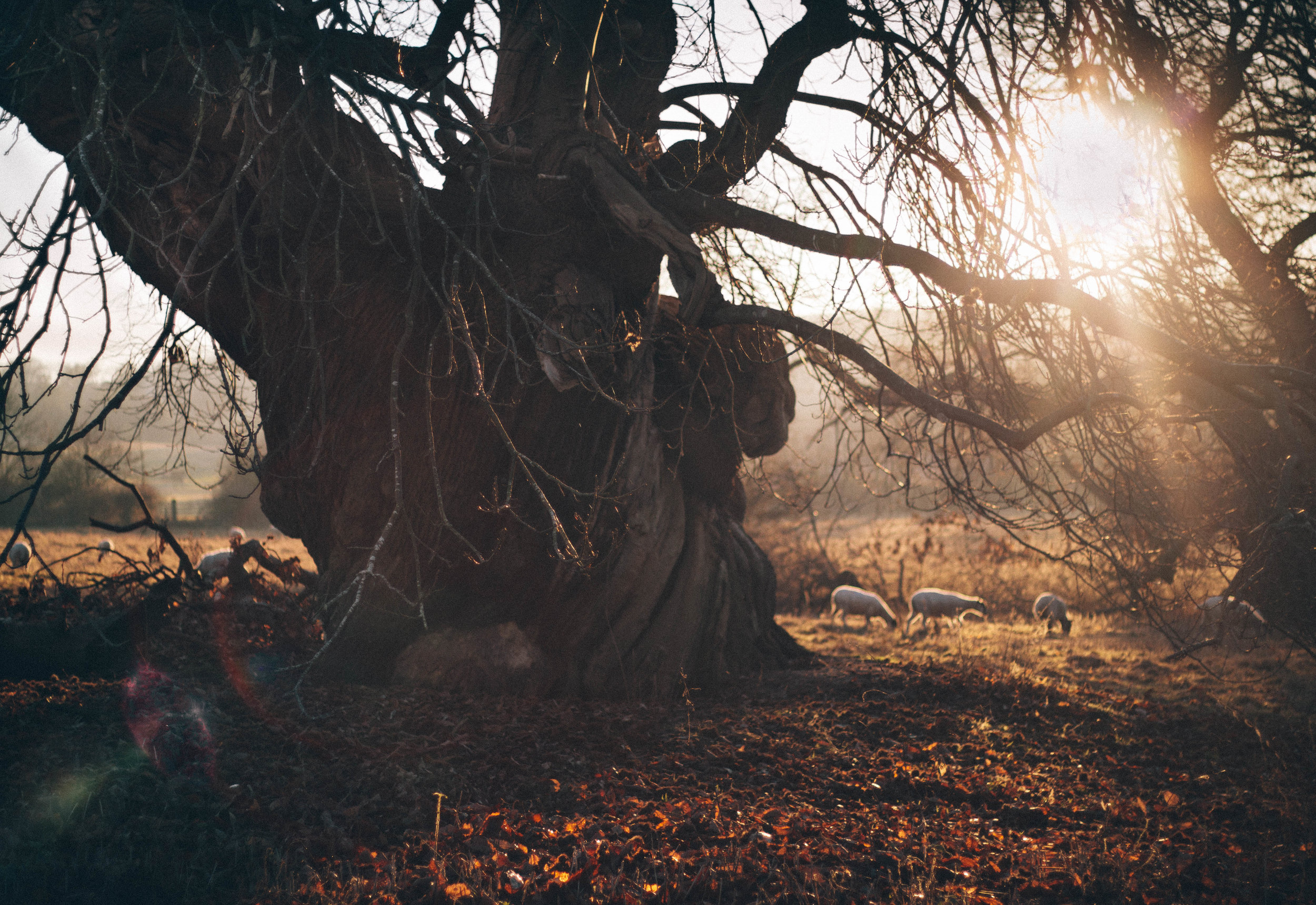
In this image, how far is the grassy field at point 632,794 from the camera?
2.69 m

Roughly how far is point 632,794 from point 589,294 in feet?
9.98

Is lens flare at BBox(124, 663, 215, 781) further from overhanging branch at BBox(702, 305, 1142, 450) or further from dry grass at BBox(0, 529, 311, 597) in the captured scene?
overhanging branch at BBox(702, 305, 1142, 450)

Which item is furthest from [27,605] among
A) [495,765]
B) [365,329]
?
[495,765]

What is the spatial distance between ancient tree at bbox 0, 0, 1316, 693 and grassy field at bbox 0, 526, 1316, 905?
909 mm

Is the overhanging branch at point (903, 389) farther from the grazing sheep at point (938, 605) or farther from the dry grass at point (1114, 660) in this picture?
the grazing sheep at point (938, 605)

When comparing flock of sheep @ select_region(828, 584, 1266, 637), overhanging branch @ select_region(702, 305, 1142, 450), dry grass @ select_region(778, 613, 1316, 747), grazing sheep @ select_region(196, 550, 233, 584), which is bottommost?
dry grass @ select_region(778, 613, 1316, 747)

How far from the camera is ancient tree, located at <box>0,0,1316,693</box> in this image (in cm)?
376

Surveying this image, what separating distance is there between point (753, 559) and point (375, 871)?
15.6ft

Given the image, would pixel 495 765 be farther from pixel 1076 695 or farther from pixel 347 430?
pixel 1076 695

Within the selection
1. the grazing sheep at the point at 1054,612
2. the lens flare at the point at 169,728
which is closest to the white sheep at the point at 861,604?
the grazing sheep at the point at 1054,612

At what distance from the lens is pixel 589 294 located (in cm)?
478

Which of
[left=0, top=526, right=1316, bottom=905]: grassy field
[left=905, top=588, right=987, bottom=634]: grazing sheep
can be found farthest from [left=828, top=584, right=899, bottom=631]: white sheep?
[left=0, top=526, right=1316, bottom=905]: grassy field

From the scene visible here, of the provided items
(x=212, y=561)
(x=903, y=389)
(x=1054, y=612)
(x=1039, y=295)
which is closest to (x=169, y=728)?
(x=903, y=389)

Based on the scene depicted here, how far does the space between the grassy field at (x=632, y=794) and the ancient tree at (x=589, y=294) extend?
0.91 m
